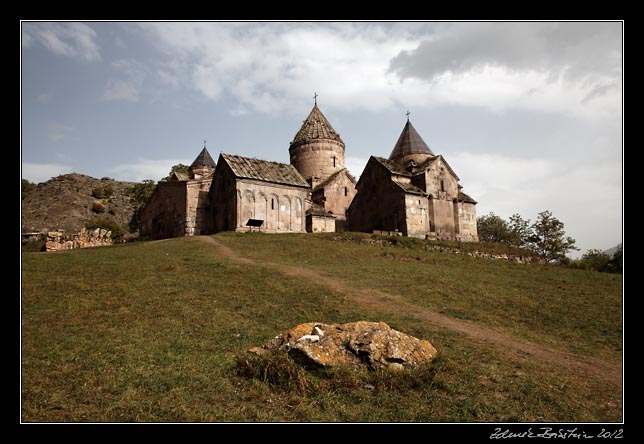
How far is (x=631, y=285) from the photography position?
6949 millimetres

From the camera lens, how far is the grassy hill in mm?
6887

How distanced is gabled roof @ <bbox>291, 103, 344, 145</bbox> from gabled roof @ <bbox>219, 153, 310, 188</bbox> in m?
8.85

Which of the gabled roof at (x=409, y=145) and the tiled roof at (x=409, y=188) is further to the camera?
the gabled roof at (x=409, y=145)

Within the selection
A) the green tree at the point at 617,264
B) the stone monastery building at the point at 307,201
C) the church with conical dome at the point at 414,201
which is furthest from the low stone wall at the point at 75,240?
the green tree at the point at 617,264

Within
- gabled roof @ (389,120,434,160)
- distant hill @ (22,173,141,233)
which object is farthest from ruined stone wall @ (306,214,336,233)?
distant hill @ (22,173,141,233)

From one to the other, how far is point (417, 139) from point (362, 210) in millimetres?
8316

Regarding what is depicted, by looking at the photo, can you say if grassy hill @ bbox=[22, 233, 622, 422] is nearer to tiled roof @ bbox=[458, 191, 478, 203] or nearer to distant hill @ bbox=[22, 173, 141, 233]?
tiled roof @ bbox=[458, 191, 478, 203]

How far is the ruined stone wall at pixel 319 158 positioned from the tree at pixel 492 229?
24346 mm

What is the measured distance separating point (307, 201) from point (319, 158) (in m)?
7.51

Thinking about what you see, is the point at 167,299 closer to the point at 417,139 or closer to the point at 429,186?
the point at 429,186

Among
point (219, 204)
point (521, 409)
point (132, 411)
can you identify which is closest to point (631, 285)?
point (521, 409)

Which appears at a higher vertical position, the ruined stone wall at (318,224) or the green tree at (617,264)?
the ruined stone wall at (318,224)

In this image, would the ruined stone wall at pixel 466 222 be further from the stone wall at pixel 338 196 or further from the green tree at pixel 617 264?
the stone wall at pixel 338 196

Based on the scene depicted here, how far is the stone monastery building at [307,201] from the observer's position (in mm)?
32469
